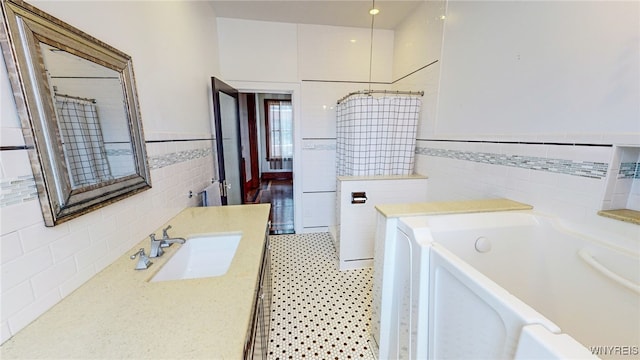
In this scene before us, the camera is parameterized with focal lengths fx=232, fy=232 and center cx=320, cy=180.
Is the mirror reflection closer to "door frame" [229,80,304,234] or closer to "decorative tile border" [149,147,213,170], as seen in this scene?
"decorative tile border" [149,147,213,170]

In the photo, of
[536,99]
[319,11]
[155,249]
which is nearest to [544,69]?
[536,99]

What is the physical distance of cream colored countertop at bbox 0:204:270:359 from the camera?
0.62 m

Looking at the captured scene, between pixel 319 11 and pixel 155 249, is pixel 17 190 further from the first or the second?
pixel 319 11

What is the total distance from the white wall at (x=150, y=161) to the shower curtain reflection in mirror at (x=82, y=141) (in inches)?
4.7

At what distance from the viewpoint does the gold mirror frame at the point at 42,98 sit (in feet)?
2.14

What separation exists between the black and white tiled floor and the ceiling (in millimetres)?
2703

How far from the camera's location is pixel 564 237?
1.20 meters

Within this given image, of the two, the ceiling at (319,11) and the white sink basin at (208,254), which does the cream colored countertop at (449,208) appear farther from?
the ceiling at (319,11)

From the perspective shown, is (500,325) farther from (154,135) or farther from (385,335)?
(154,135)

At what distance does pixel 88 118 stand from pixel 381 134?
2.16 m

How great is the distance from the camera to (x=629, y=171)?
3.55 ft

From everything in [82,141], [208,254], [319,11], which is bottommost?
[208,254]

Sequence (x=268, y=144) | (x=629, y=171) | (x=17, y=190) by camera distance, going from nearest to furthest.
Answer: (x=17, y=190), (x=629, y=171), (x=268, y=144)

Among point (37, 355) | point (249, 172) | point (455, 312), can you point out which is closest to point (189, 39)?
point (37, 355)
